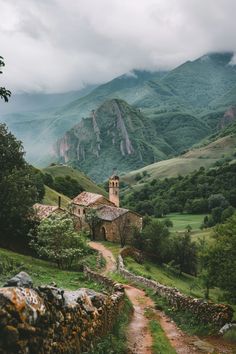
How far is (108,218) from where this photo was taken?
91.3 meters

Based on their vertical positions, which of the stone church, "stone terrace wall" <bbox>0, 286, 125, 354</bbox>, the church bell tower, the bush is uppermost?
the church bell tower

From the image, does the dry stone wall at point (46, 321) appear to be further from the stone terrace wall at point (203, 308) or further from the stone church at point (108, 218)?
the stone church at point (108, 218)

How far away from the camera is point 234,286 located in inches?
1559

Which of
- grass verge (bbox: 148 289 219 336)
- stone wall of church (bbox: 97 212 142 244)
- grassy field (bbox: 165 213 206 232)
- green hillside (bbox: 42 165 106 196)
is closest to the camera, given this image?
grass verge (bbox: 148 289 219 336)

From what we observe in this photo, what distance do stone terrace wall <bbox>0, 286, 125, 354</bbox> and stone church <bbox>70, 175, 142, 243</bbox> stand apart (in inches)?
2824

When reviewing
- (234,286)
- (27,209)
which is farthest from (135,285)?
(27,209)

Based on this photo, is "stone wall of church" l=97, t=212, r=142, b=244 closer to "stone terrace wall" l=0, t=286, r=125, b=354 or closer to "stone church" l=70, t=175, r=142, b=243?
"stone church" l=70, t=175, r=142, b=243

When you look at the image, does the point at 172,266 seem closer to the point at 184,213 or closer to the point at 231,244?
the point at 231,244

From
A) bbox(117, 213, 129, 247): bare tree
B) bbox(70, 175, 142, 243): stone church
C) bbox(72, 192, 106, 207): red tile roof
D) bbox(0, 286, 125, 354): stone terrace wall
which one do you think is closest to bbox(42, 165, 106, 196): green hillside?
bbox(72, 192, 106, 207): red tile roof

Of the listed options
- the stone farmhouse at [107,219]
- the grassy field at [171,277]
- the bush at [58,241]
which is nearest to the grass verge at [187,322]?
the bush at [58,241]

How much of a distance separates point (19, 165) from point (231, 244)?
31714 millimetres

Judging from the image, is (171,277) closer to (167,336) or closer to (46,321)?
(167,336)

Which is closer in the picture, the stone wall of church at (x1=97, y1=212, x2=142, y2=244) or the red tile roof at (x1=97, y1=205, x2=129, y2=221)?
the stone wall of church at (x1=97, y1=212, x2=142, y2=244)

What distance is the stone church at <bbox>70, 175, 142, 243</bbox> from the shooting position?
296ft
